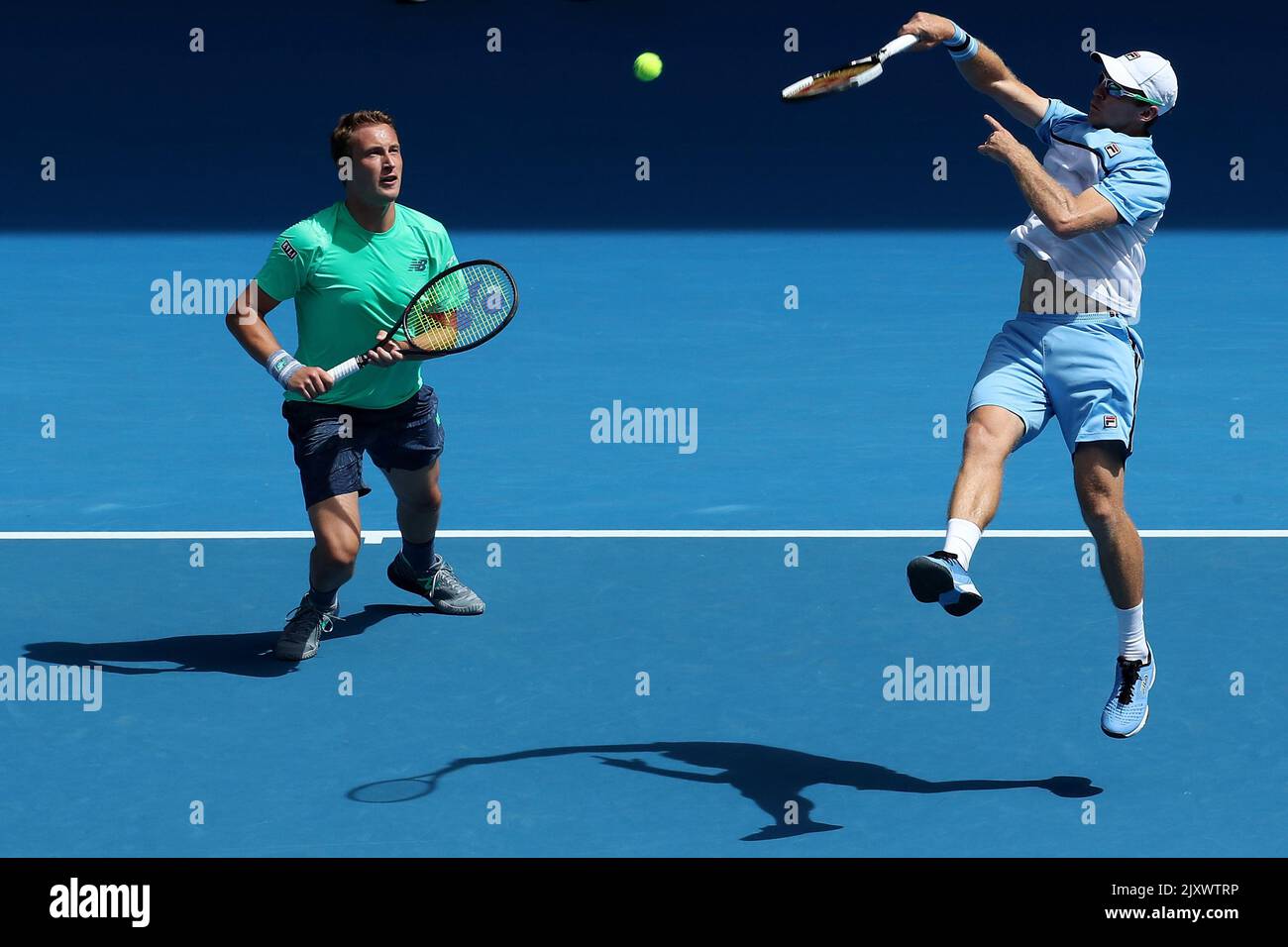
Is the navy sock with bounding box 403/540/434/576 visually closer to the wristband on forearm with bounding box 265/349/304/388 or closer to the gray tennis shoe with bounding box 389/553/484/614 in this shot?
the gray tennis shoe with bounding box 389/553/484/614

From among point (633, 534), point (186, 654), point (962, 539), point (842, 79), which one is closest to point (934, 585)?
point (962, 539)

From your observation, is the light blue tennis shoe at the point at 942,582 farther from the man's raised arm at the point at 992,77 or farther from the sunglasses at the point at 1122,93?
the man's raised arm at the point at 992,77

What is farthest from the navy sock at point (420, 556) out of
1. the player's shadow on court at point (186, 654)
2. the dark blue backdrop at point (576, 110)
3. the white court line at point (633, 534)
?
the dark blue backdrop at point (576, 110)

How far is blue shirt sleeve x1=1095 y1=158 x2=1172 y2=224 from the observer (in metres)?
5.73

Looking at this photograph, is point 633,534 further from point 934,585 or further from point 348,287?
point 934,585

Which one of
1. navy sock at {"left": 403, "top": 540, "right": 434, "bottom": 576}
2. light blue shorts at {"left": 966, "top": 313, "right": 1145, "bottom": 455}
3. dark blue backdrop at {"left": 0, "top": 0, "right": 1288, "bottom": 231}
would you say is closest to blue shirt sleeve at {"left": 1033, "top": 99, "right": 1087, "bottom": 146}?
light blue shorts at {"left": 966, "top": 313, "right": 1145, "bottom": 455}

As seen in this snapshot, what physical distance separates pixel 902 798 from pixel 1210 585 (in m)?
2.43

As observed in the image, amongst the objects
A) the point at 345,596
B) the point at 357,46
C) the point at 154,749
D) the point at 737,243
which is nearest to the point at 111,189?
the point at 357,46

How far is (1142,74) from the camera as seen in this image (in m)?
5.86

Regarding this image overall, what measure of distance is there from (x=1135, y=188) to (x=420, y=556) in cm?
298

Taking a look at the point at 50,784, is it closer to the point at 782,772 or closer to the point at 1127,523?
the point at 782,772

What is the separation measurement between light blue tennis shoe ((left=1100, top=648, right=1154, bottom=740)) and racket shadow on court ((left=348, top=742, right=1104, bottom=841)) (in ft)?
0.80

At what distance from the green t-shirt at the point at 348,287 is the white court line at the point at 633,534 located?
1.51m

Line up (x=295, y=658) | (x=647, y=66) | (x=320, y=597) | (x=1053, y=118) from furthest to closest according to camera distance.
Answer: (x=647, y=66) < (x=320, y=597) < (x=295, y=658) < (x=1053, y=118)
